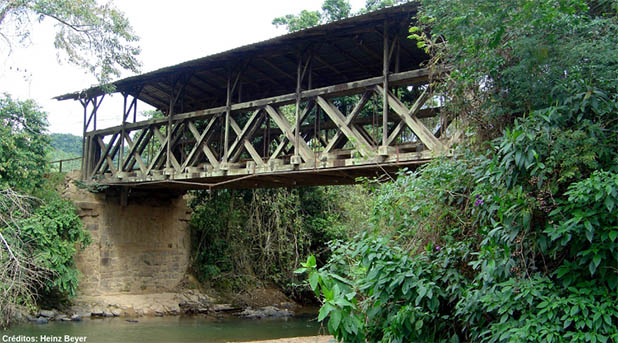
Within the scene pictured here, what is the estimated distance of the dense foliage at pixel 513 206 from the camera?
11.8 feet

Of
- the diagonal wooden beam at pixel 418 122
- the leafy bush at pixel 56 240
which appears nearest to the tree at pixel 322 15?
the leafy bush at pixel 56 240

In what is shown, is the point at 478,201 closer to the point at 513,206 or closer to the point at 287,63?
the point at 513,206

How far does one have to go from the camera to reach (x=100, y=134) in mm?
13195

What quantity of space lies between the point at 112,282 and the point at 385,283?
10986 mm

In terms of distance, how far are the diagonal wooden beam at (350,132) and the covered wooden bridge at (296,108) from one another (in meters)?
0.02

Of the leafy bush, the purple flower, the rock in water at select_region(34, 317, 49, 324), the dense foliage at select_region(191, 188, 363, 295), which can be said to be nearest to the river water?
the rock in water at select_region(34, 317, 49, 324)

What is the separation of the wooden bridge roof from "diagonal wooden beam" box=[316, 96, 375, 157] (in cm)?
119

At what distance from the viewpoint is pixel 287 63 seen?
11352 mm

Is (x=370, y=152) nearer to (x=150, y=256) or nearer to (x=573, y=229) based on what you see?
(x=573, y=229)

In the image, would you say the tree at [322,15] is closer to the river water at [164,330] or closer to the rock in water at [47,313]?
the river water at [164,330]

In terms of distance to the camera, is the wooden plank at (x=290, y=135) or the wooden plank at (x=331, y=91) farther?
the wooden plank at (x=290, y=135)

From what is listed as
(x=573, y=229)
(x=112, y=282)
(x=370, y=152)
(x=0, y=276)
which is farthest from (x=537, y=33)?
(x=112, y=282)

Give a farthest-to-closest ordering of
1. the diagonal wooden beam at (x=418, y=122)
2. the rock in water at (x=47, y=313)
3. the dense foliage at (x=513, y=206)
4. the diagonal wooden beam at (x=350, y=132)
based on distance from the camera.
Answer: the rock in water at (x=47, y=313), the diagonal wooden beam at (x=350, y=132), the diagonal wooden beam at (x=418, y=122), the dense foliage at (x=513, y=206)

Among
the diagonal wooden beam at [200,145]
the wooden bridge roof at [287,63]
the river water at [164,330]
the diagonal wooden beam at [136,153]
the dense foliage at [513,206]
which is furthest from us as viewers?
the diagonal wooden beam at [136,153]
